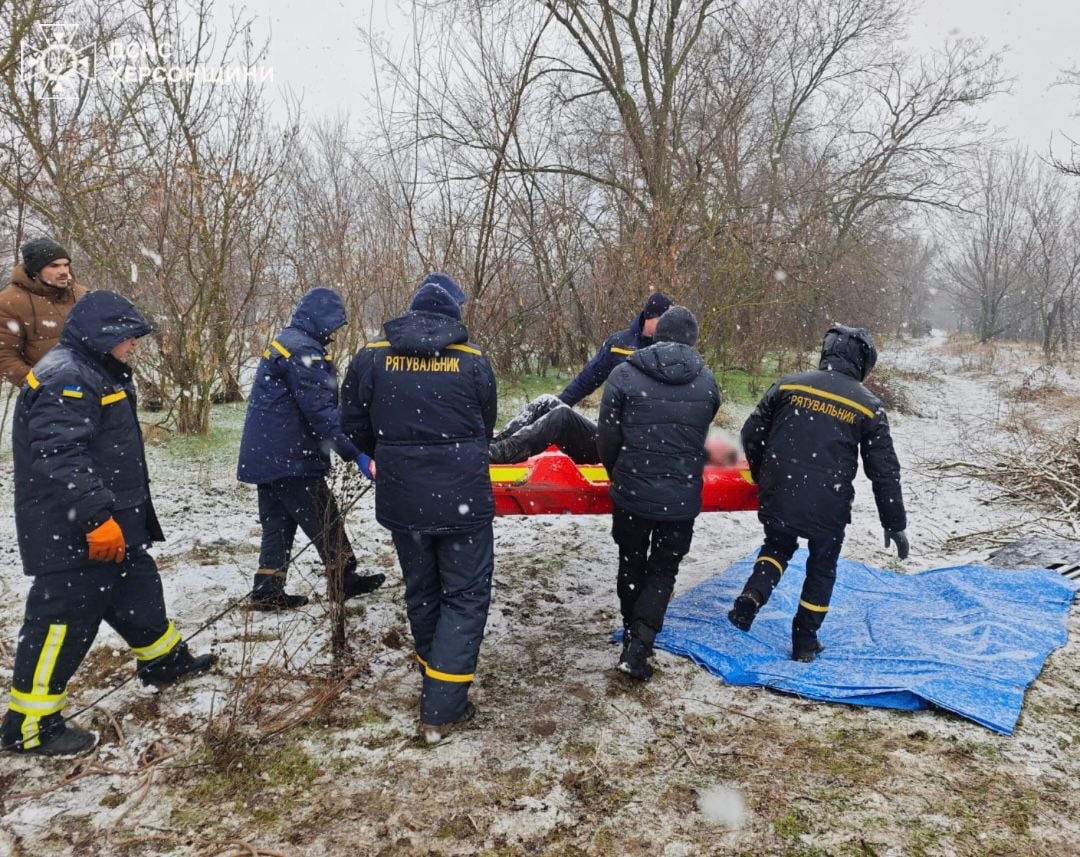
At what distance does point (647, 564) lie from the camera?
3.36 m

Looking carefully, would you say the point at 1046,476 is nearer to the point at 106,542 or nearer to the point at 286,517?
the point at 286,517

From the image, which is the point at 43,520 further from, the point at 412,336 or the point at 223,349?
the point at 223,349

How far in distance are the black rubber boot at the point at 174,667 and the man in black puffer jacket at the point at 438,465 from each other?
1.11 meters

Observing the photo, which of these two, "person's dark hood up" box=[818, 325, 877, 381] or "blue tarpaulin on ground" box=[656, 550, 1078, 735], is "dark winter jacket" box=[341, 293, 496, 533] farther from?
"person's dark hood up" box=[818, 325, 877, 381]

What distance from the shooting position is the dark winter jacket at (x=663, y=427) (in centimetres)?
313

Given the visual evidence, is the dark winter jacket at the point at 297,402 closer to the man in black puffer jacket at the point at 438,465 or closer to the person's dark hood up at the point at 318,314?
the person's dark hood up at the point at 318,314

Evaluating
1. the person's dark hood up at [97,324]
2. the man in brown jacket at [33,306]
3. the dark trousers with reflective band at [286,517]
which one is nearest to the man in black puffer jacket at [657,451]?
the dark trousers with reflective band at [286,517]

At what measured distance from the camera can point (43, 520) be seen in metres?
2.48

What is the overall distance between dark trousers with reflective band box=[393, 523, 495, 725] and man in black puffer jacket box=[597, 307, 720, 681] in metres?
0.77

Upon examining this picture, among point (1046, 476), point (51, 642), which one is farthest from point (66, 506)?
point (1046, 476)

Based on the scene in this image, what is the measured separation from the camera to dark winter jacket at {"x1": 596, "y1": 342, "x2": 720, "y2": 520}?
123 inches

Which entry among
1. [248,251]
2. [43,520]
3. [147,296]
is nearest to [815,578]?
[43,520]

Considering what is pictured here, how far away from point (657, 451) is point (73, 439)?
→ 7.74 feet

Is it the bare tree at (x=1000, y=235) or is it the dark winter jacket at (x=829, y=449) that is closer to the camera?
the dark winter jacket at (x=829, y=449)
